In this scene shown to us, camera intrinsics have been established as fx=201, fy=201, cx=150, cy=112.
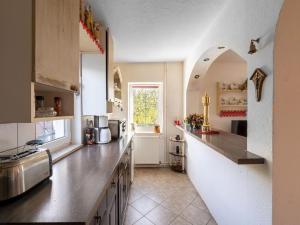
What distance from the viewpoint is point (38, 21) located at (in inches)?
36.0

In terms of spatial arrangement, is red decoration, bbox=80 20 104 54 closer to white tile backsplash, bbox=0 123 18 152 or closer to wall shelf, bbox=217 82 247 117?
white tile backsplash, bbox=0 123 18 152

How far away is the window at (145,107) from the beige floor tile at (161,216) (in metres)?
2.08

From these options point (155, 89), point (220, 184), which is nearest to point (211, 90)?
point (155, 89)

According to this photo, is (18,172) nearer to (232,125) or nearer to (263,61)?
(263,61)

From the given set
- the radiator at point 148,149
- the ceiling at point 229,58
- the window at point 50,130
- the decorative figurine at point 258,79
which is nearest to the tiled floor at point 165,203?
the radiator at point 148,149

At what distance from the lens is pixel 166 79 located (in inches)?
167

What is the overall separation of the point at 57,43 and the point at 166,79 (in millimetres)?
3265

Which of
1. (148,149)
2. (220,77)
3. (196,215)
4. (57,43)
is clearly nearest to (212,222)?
(196,215)

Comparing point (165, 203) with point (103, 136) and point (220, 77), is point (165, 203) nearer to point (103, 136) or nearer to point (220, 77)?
point (103, 136)

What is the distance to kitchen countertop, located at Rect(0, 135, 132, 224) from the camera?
0.82 metres

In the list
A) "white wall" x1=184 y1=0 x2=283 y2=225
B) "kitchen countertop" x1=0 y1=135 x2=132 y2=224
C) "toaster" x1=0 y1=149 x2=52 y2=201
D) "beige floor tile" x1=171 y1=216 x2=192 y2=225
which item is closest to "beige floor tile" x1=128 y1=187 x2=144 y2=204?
"beige floor tile" x1=171 y1=216 x2=192 y2=225

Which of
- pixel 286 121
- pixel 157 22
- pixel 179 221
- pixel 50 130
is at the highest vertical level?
pixel 157 22

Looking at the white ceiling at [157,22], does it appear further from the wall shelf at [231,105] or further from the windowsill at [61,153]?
the windowsill at [61,153]

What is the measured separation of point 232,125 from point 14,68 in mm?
3899
